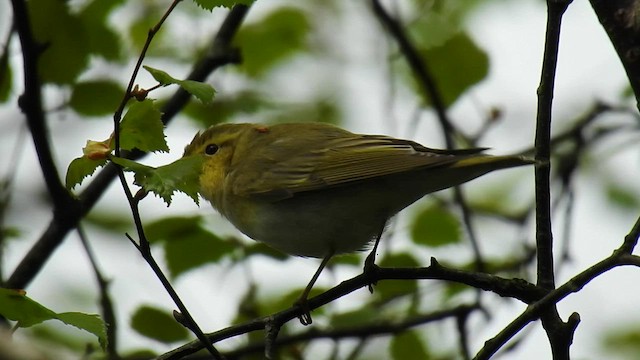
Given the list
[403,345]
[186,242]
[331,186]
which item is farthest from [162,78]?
[403,345]

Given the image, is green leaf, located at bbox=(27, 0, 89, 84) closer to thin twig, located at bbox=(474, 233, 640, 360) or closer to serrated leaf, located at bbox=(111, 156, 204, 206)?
serrated leaf, located at bbox=(111, 156, 204, 206)

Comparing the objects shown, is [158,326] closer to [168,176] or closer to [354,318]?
[354,318]

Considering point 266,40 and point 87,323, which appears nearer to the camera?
point 87,323

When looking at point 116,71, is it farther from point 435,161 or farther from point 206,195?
point 435,161

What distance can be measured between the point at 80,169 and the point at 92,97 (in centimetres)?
168

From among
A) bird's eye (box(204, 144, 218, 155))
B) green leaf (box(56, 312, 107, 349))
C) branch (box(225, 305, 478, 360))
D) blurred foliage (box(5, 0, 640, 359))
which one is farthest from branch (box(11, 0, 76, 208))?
bird's eye (box(204, 144, 218, 155))

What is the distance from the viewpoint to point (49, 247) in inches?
161

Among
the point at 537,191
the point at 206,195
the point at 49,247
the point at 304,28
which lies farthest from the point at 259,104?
the point at 537,191

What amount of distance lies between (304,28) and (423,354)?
2.48 m

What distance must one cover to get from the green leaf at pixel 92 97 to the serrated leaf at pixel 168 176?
5.50 ft

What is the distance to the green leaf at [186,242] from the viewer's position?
13.2ft

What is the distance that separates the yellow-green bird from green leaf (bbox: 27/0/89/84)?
83 centimetres

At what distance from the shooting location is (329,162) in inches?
158

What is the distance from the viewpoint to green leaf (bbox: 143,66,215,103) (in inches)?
95.3
